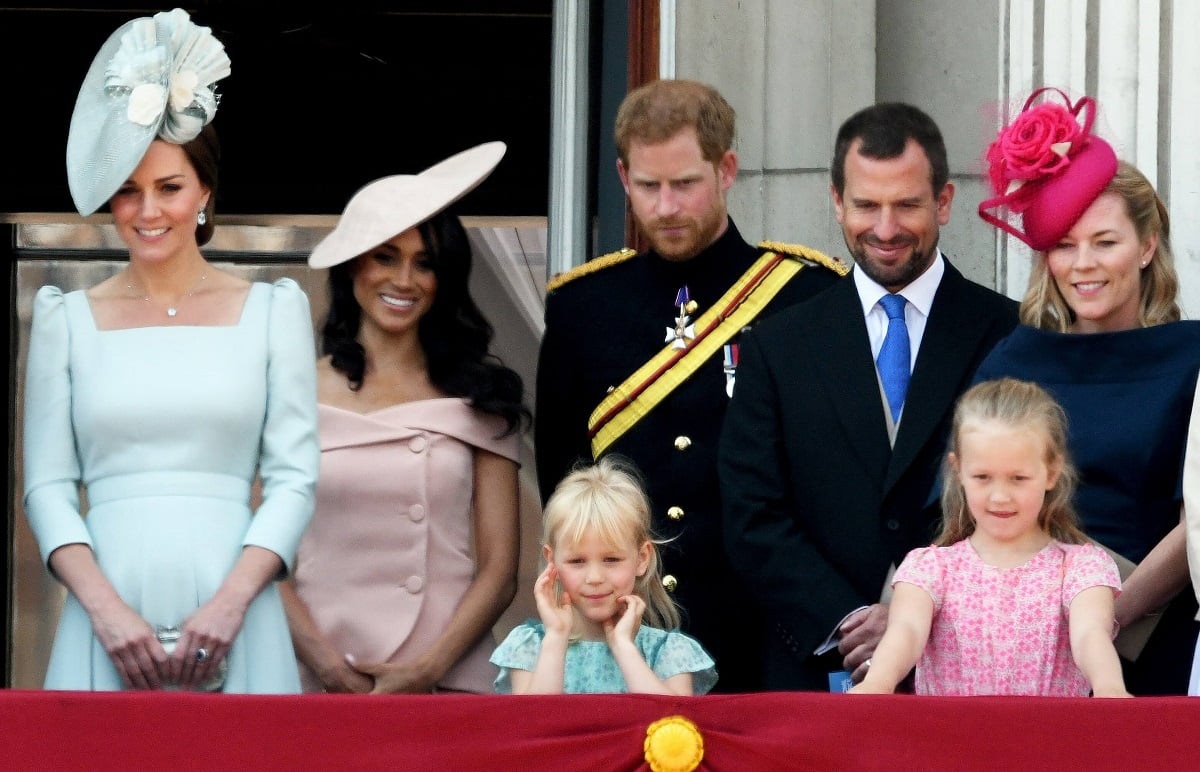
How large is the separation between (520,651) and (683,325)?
865 mm

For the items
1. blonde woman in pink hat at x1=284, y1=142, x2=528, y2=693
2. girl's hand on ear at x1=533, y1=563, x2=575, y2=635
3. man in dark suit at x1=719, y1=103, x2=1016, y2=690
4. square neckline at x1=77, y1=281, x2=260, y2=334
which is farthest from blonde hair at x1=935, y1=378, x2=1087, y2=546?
square neckline at x1=77, y1=281, x2=260, y2=334

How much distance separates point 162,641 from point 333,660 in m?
0.43

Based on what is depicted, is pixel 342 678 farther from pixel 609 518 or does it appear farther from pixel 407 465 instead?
pixel 609 518

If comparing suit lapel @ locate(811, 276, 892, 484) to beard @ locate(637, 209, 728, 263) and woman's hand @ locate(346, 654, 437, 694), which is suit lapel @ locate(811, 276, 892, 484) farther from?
woman's hand @ locate(346, 654, 437, 694)

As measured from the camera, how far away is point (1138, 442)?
3338mm

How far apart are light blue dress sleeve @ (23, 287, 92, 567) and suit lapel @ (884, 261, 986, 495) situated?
4.32 feet

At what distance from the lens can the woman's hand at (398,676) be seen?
12.3ft

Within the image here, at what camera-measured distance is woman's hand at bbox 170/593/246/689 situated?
335 cm

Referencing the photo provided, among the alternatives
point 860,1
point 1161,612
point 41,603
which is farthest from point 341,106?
point 1161,612

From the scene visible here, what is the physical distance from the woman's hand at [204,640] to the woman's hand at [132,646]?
0.08 feet

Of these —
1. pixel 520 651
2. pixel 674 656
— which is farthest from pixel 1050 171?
pixel 520 651

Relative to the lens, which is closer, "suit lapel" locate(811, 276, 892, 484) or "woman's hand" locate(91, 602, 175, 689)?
"woman's hand" locate(91, 602, 175, 689)

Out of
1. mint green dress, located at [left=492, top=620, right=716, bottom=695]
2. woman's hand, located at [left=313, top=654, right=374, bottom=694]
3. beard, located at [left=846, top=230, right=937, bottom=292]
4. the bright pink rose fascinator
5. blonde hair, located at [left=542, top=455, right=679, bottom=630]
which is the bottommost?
woman's hand, located at [left=313, top=654, right=374, bottom=694]

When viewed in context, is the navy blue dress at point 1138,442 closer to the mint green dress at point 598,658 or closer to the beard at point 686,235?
the mint green dress at point 598,658
